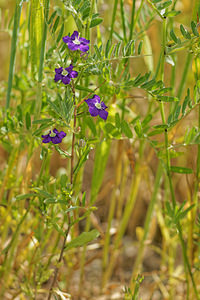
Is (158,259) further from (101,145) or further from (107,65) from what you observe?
(107,65)

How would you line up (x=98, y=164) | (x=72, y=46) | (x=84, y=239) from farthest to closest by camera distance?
(x=98, y=164) < (x=84, y=239) < (x=72, y=46)

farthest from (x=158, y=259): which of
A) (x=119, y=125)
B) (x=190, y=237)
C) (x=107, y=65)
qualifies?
(x=107, y=65)

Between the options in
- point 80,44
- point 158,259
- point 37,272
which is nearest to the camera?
point 80,44

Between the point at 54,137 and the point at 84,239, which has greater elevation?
the point at 54,137

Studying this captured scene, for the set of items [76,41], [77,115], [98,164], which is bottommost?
[98,164]

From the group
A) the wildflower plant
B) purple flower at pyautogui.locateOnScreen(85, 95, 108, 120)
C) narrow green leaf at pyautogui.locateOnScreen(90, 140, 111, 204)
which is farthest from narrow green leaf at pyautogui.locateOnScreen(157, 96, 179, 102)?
narrow green leaf at pyautogui.locateOnScreen(90, 140, 111, 204)

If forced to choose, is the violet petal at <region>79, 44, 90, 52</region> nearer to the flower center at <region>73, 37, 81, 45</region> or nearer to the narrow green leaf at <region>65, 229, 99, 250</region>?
the flower center at <region>73, 37, 81, 45</region>

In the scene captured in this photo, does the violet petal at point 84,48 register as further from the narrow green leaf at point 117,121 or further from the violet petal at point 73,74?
the narrow green leaf at point 117,121

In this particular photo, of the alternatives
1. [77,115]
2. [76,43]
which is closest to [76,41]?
[76,43]

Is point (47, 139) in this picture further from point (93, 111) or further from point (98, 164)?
point (98, 164)
